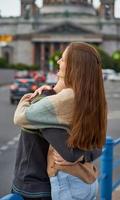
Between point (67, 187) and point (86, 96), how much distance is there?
51 cm

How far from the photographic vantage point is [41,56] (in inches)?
4936

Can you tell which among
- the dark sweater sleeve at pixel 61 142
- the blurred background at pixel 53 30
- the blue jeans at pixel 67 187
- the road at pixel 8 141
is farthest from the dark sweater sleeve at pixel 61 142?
the blurred background at pixel 53 30

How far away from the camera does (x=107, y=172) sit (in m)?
6.23

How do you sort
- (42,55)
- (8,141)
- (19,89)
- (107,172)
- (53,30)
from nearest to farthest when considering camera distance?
(107,172) < (8,141) < (19,89) < (53,30) < (42,55)

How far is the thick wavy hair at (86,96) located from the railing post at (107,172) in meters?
2.40

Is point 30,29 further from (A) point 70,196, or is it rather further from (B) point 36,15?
(A) point 70,196

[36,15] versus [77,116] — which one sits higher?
[77,116]

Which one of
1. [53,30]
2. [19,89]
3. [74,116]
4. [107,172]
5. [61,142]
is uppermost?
[74,116]

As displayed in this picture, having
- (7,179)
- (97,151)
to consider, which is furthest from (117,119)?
(97,151)

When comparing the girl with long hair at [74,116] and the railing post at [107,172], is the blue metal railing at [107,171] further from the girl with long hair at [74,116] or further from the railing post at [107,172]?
the girl with long hair at [74,116]

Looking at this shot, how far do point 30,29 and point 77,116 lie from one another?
122m

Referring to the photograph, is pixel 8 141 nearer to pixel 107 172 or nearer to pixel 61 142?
pixel 107 172

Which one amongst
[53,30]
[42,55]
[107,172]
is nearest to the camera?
[107,172]

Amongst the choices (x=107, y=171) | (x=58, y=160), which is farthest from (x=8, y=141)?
(x=58, y=160)
